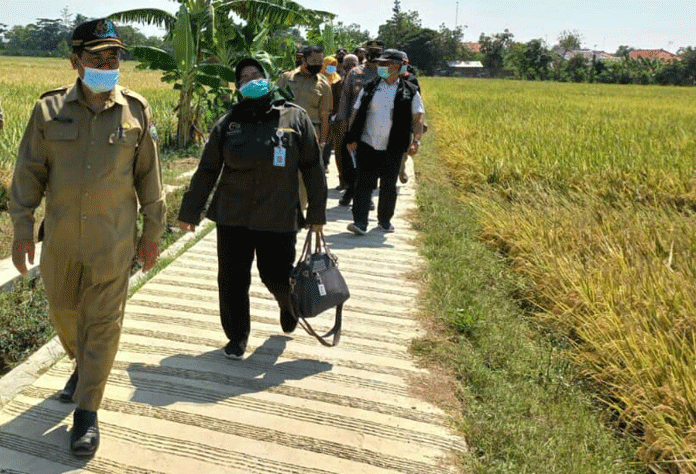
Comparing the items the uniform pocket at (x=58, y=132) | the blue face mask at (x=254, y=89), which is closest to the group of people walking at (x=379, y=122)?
the blue face mask at (x=254, y=89)

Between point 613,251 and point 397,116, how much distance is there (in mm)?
2428

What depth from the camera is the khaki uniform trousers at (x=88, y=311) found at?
Answer: 2.82 meters

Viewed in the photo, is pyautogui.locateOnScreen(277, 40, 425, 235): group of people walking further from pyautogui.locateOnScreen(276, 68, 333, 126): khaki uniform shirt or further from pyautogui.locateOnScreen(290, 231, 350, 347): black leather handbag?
pyautogui.locateOnScreen(290, 231, 350, 347): black leather handbag

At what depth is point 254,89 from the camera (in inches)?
136

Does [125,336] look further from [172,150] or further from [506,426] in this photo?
[172,150]

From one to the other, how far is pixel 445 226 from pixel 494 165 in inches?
107

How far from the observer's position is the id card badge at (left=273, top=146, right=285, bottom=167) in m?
3.51

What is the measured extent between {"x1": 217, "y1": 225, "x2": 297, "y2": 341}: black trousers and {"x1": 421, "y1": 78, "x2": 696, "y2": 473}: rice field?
75.2 inches

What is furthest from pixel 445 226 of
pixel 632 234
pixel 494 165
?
pixel 494 165

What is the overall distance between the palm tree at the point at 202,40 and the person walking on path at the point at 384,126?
4829 mm

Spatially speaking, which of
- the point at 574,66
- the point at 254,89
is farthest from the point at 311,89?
the point at 574,66

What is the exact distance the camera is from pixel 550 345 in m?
4.23

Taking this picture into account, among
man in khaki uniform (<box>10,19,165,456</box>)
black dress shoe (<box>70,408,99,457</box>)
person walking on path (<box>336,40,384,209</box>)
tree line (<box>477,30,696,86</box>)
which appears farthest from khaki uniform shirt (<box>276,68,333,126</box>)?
tree line (<box>477,30,696,86</box>)

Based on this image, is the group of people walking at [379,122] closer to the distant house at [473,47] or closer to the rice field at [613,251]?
the rice field at [613,251]
